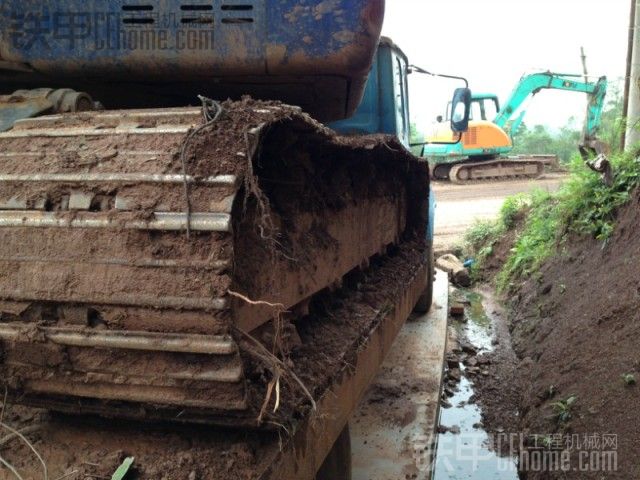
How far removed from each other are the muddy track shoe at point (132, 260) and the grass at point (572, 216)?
4305 mm

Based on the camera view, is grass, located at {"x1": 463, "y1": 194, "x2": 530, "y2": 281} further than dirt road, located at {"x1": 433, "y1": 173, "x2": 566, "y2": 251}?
No

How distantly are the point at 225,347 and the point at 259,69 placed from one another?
110 centimetres

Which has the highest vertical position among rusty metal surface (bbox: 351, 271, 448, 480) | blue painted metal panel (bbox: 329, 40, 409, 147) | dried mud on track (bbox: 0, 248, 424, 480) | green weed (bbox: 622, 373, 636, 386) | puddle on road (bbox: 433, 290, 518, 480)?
blue painted metal panel (bbox: 329, 40, 409, 147)

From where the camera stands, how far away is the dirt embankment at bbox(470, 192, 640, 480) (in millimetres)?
2945

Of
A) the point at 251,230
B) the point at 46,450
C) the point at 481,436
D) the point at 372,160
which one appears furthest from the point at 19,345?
the point at 481,436

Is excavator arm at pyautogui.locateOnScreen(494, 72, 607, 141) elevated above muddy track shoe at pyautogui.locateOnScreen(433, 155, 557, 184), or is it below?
above

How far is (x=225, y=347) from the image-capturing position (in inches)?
50.8

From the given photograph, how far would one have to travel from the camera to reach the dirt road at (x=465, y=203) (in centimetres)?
1113

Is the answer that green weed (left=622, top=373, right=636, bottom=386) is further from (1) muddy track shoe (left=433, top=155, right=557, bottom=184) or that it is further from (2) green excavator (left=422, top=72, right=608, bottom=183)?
(1) muddy track shoe (left=433, top=155, right=557, bottom=184)

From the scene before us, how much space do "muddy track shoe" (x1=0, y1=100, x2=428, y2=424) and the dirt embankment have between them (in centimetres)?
216

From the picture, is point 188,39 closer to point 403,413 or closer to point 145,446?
point 145,446

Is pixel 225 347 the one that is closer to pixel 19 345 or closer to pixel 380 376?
pixel 19 345

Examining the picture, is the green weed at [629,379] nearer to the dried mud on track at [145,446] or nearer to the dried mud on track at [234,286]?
the dried mud on track at [234,286]

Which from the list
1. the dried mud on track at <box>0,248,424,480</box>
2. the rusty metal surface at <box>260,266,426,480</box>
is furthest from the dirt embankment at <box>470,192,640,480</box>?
the dried mud on track at <box>0,248,424,480</box>
